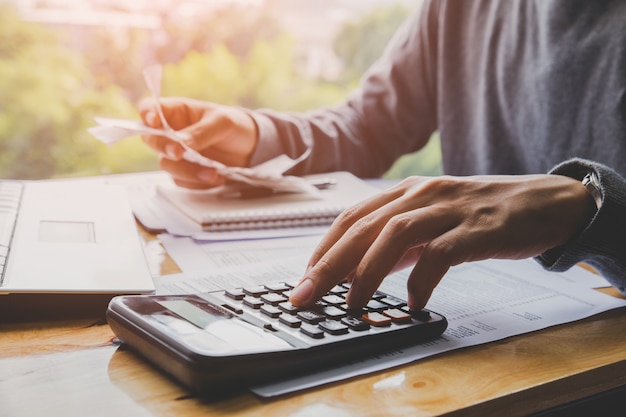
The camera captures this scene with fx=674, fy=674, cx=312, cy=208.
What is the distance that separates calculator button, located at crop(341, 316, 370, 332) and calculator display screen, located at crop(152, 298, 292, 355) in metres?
0.05

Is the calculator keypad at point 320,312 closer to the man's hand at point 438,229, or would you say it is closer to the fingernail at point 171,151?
the man's hand at point 438,229

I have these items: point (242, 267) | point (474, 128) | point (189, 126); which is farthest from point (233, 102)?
point (242, 267)

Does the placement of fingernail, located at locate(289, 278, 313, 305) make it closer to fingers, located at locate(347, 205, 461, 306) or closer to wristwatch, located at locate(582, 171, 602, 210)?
fingers, located at locate(347, 205, 461, 306)

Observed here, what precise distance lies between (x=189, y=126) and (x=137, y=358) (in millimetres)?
519

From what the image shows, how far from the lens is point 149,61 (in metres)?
1.98

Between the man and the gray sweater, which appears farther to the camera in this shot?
the gray sweater

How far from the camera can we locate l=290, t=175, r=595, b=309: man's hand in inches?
19.6

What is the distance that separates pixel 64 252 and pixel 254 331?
0.24 meters

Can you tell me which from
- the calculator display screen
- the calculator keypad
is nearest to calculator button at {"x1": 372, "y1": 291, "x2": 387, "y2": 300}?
the calculator keypad

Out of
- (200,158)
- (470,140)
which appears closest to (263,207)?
(200,158)

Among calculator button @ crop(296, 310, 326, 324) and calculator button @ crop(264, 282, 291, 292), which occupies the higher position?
calculator button @ crop(296, 310, 326, 324)

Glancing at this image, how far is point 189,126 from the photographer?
3.00ft

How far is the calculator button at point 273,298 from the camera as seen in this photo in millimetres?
486

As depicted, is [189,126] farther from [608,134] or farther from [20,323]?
[608,134]
